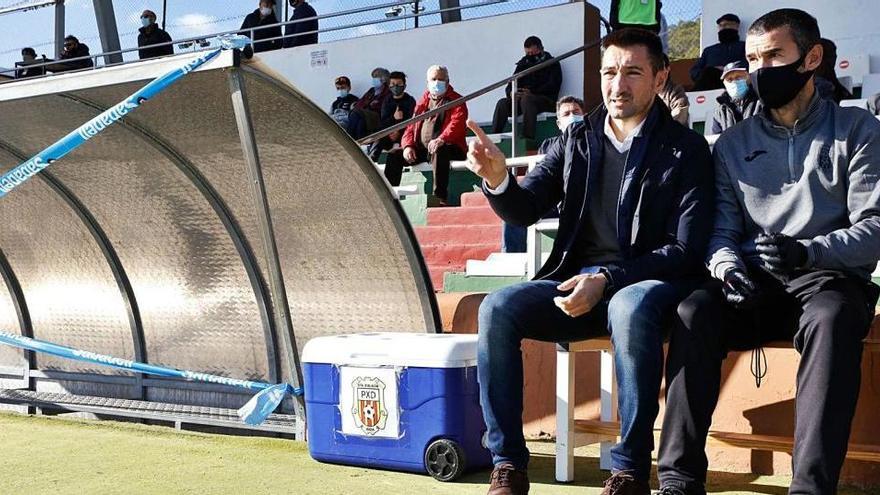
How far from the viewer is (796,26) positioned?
346 centimetres

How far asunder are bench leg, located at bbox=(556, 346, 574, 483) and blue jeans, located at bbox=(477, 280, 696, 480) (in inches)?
16.3

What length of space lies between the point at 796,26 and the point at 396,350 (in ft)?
6.19

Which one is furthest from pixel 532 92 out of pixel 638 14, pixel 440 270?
pixel 440 270

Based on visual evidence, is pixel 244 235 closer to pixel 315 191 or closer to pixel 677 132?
pixel 315 191

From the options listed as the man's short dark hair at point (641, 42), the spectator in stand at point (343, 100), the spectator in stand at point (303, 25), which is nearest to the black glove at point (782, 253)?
the man's short dark hair at point (641, 42)

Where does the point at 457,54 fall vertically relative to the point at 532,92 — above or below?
above

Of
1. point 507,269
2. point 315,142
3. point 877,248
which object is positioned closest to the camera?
point 877,248

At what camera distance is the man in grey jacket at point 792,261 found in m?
3.00

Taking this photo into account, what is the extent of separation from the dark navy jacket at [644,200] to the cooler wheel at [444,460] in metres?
0.78

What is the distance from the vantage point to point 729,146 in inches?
142

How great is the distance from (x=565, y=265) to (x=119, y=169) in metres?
2.60

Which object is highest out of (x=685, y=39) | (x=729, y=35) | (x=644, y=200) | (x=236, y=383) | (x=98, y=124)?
(x=685, y=39)

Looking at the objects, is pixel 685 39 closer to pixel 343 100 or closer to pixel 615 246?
pixel 343 100

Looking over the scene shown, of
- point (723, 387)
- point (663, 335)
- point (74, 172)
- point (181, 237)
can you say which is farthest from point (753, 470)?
point (74, 172)
